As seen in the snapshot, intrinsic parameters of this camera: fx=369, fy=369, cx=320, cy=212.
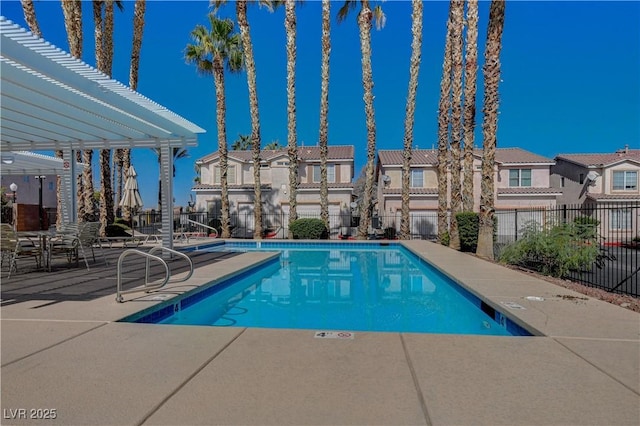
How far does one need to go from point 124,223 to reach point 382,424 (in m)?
19.6

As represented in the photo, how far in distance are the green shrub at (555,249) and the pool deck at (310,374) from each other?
3.95 meters

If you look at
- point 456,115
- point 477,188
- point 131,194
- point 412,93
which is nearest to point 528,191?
point 477,188

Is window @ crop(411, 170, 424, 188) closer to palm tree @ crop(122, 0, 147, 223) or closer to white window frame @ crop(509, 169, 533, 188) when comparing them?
white window frame @ crop(509, 169, 533, 188)

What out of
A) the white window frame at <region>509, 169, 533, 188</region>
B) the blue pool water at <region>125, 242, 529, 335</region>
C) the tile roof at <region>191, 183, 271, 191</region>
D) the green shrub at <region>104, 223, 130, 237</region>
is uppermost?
the white window frame at <region>509, 169, 533, 188</region>

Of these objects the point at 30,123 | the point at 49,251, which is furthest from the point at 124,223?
the point at 49,251

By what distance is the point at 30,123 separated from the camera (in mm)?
8930

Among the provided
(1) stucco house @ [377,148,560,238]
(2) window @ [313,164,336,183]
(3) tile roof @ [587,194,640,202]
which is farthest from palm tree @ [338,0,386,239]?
(3) tile roof @ [587,194,640,202]

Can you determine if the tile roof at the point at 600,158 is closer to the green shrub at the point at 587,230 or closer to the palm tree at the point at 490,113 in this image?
the palm tree at the point at 490,113

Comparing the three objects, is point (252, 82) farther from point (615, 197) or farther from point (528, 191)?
point (615, 197)

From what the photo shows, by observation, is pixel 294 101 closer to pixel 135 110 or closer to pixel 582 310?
pixel 135 110

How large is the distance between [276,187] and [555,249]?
19910 millimetres

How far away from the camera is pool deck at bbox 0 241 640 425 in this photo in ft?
7.67

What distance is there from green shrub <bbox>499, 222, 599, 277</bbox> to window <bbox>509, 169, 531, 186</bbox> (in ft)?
62.1

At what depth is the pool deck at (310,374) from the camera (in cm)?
234
